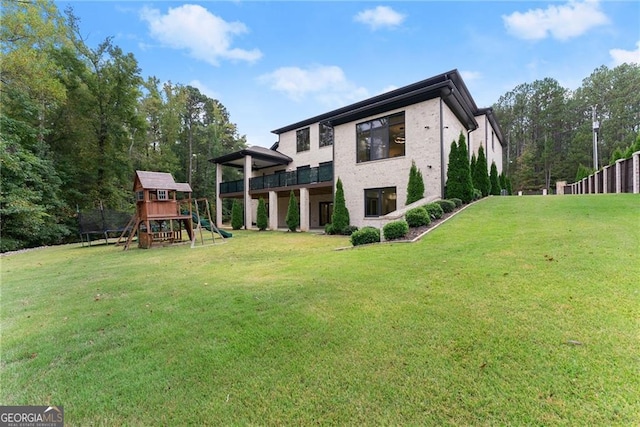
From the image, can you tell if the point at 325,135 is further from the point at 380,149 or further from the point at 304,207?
the point at 380,149

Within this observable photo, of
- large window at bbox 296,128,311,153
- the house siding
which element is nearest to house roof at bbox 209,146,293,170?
large window at bbox 296,128,311,153

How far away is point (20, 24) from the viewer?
47.9 feet

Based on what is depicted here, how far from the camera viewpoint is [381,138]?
14016mm

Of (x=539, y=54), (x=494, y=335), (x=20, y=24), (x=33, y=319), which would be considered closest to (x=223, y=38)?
(x=20, y=24)

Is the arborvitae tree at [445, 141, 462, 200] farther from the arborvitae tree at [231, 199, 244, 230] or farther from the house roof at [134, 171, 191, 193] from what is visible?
the arborvitae tree at [231, 199, 244, 230]

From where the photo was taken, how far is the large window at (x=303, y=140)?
68.0 feet

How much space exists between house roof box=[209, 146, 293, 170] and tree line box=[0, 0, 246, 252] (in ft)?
26.6

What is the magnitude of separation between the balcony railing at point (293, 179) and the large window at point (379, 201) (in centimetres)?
286

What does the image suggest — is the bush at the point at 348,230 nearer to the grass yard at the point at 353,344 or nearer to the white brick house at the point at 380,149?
the white brick house at the point at 380,149

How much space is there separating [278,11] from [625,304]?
41.4 feet

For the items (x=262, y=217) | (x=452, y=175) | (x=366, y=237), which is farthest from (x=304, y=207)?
(x=366, y=237)

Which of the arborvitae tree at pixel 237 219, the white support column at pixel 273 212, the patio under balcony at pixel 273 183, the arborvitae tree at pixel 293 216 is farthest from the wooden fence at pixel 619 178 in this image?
the arborvitae tree at pixel 237 219

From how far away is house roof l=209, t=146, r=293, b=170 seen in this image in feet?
65.6

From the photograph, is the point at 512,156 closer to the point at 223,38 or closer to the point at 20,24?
the point at 223,38
